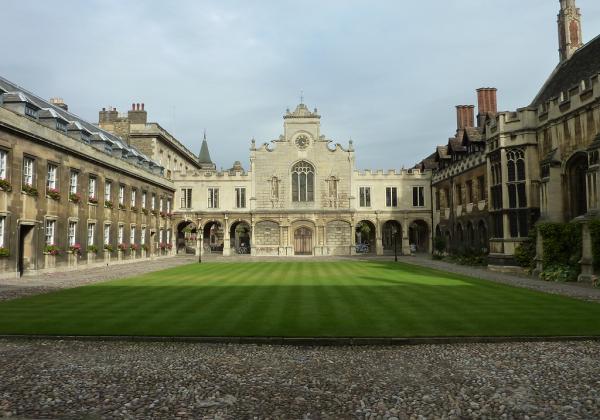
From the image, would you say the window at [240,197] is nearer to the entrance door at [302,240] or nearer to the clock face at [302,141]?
the entrance door at [302,240]

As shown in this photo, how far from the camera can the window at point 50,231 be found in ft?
77.4

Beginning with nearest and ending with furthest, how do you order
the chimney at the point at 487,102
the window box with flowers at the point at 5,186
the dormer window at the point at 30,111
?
the window box with flowers at the point at 5,186, the dormer window at the point at 30,111, the chimney at the point at 487,102

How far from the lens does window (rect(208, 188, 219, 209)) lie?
4753cm

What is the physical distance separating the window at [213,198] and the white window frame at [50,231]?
2375 centimetres

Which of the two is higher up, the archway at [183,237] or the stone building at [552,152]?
the stone building at [552,152]

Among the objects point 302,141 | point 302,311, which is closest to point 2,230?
point 302,311

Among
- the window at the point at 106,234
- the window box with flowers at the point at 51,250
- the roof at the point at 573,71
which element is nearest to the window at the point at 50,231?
the window box with flowers at the point at 51,250

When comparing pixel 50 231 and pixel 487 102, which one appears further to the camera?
pixel 487 102

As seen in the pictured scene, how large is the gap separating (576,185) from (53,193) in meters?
27.2

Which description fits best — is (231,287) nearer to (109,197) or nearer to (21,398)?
(21,398)

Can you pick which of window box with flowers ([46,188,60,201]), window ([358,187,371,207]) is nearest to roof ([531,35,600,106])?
window ([358,187,371,207])

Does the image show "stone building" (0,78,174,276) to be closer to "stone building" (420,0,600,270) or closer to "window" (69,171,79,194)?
"window" (69,171,79,194)

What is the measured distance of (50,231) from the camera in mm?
23922

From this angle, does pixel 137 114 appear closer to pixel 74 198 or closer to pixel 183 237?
pixel 183 237
